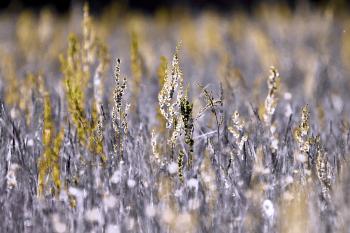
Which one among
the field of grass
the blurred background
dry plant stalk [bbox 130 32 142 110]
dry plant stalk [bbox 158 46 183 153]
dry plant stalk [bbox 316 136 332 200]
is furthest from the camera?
the blurred background

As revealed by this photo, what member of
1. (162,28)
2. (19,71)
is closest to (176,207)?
A: (19,71)

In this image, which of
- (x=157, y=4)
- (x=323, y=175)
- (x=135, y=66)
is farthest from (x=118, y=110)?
(x=157, y=4)

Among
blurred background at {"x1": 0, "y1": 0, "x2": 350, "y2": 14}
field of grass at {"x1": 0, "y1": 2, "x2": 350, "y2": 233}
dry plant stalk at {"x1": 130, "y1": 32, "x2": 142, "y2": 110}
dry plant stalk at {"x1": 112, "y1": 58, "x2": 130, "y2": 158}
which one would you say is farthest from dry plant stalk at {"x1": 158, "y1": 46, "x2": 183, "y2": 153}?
blurred background at {"x1": 0, "y1": 0, "x2": 350, "y2": 14}

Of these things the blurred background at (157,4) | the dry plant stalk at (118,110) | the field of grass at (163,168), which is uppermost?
→ the blurred background at (157,4)

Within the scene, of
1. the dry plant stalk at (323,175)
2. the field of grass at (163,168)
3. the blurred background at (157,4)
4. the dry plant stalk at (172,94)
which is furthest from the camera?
the blurred background at (157,4)

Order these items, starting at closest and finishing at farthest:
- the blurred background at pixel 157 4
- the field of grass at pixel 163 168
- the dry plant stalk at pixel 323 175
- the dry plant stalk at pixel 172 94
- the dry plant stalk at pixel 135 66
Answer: the field of grass at pixel 163 168 → the dry plant stalk at pixel 323 175 → the dry plant stalk at pixel 172 94 → the dry plant stalk at pixel 135 66 → the blurred background at pixel 157 4

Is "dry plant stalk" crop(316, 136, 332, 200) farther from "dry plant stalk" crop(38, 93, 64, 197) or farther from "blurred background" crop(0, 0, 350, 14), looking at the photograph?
"blurred background" crop(0, 0, 350, 14)

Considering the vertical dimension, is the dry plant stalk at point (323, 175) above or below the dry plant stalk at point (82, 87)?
below

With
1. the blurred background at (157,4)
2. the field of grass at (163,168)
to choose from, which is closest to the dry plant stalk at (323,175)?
the field of grass at (163,168)

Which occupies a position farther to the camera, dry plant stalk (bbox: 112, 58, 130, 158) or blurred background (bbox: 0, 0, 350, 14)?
blurred background (bbox: 0, 0, 350, 14)

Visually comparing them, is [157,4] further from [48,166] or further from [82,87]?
[48,166]

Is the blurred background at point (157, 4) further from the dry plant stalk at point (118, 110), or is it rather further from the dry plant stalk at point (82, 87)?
the dry plant stalk at point (118, 110)

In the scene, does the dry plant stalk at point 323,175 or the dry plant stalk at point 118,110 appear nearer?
the dry plant stalk at point 323,175

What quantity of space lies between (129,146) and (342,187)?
744 millimetres
